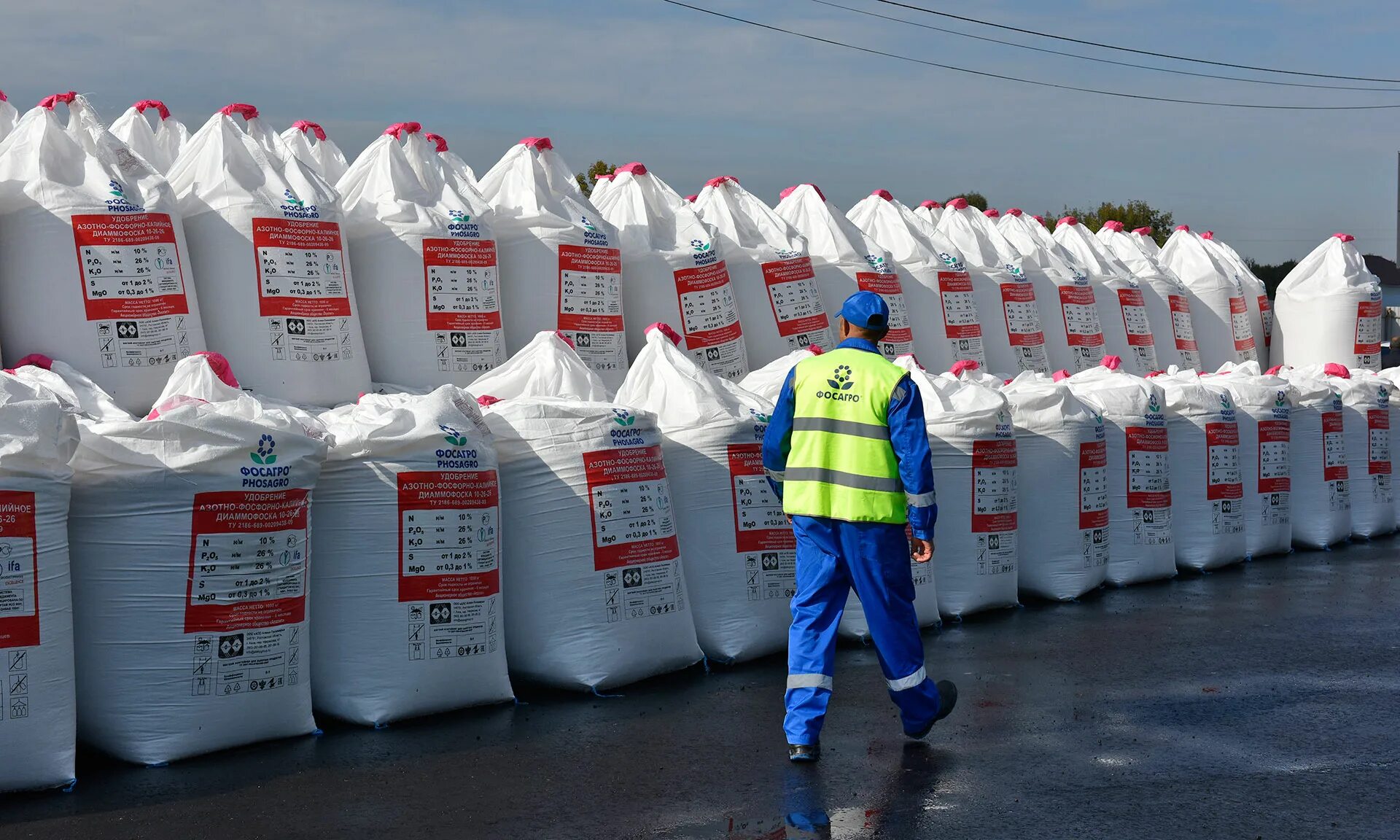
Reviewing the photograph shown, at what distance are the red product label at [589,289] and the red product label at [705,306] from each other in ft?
1.31

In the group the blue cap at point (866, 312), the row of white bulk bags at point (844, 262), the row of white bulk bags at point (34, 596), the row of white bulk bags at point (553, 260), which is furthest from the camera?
the row of white bulk bags at point (844, 262)

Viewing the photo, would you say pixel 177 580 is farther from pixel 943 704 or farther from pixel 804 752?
pixel 943 704

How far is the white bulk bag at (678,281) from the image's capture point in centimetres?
686

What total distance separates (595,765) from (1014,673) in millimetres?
2027

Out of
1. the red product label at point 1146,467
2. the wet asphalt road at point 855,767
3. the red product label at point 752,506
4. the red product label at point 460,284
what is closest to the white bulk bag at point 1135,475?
the red product label at point 1146,467

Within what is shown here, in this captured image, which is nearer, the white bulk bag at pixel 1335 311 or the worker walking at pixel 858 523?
the worker walking at pixel 858 523

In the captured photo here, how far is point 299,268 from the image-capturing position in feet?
18.1

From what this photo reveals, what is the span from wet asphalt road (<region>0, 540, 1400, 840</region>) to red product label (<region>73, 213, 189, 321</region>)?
1748 millimetres

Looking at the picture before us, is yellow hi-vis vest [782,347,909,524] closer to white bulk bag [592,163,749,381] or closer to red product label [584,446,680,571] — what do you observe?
red product label [584,446,680,571]

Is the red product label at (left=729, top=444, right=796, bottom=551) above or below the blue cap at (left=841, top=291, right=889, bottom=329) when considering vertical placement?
below

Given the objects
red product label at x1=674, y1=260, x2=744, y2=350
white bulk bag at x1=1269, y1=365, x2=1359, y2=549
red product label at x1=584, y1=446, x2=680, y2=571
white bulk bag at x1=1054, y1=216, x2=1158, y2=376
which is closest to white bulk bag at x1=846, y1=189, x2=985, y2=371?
white bulk bag at x1=1054, y1=216, x2=1158, y2=376

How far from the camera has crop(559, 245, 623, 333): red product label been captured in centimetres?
642

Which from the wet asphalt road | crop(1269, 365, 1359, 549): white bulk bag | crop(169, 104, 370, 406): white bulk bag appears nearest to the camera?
the wet asphalt road

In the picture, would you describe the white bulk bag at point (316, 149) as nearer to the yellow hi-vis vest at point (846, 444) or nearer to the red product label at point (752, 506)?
the red product label at point (752, 506)
